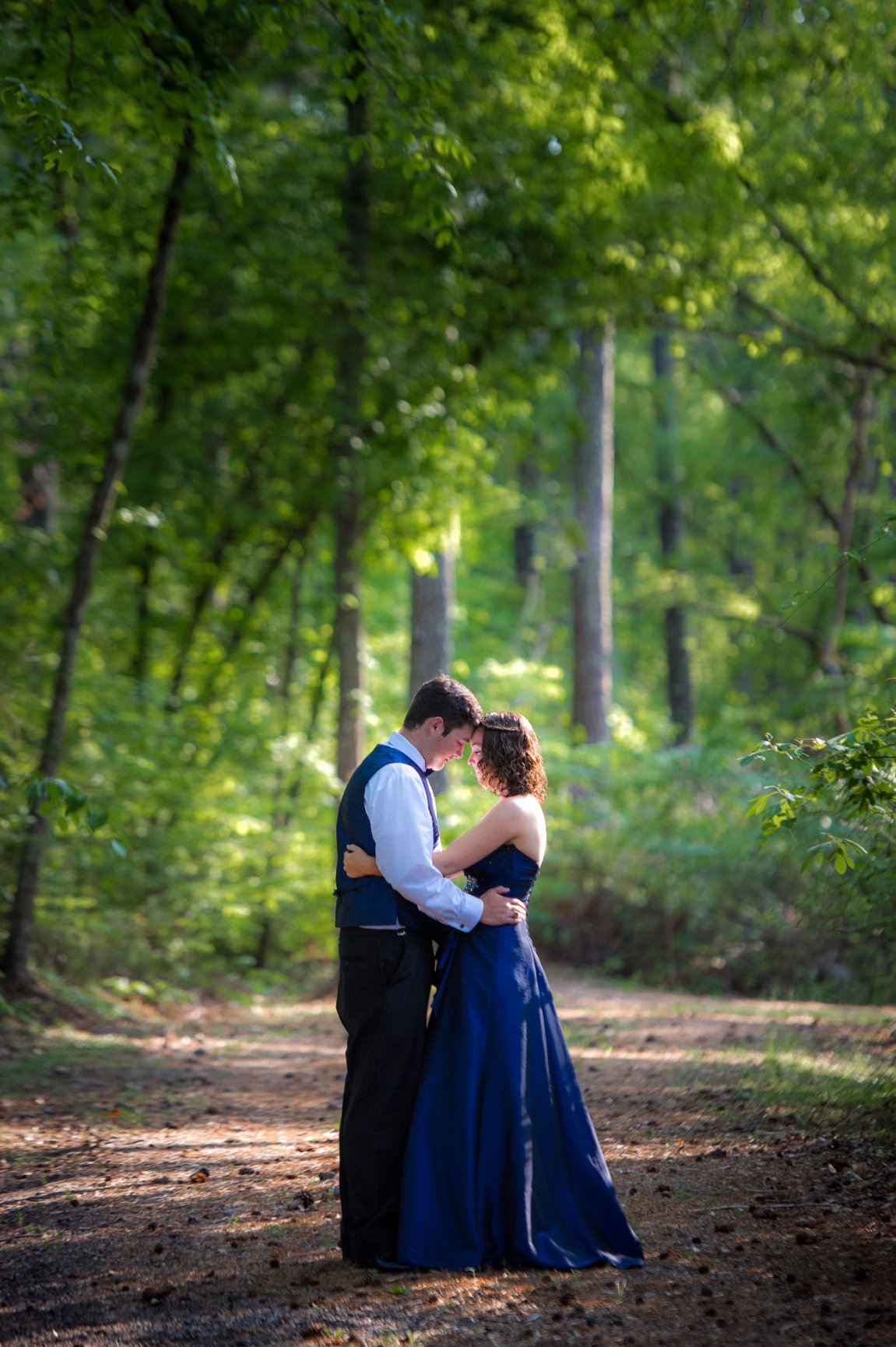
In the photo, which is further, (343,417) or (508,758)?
(343,417)

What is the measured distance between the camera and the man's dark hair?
13.6ft

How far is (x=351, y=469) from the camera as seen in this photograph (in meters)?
10.8

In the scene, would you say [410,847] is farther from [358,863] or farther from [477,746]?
[477,746]

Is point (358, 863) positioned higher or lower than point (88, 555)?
lower

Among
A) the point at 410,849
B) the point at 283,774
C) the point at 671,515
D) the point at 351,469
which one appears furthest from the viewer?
the point at 671,515

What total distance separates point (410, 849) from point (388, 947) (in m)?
0.40

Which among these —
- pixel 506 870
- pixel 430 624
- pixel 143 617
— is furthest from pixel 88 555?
pixel 506 870

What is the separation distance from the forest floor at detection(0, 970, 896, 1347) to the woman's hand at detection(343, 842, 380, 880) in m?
1.38

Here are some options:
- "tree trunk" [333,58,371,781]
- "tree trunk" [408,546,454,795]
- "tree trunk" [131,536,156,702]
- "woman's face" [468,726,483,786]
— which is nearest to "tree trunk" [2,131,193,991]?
"tree trunk" [333,58,371,781]

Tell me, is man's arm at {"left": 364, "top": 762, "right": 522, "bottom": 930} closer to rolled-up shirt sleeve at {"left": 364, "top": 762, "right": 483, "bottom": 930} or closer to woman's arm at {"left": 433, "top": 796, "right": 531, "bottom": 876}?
rolled-up shirt sleeve at {"left": 364, "top": 762, "right": 483, "bottom": 930}

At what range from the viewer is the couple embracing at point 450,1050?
155 inches

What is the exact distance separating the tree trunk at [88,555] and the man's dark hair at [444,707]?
4878mm

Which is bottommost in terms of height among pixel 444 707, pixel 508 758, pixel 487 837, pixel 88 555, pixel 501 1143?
pixel 501 1143

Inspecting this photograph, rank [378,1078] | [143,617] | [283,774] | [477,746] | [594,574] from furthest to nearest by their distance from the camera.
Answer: [594,574]
[143,617]
[283,774]
[477,746]
[378,1078]
